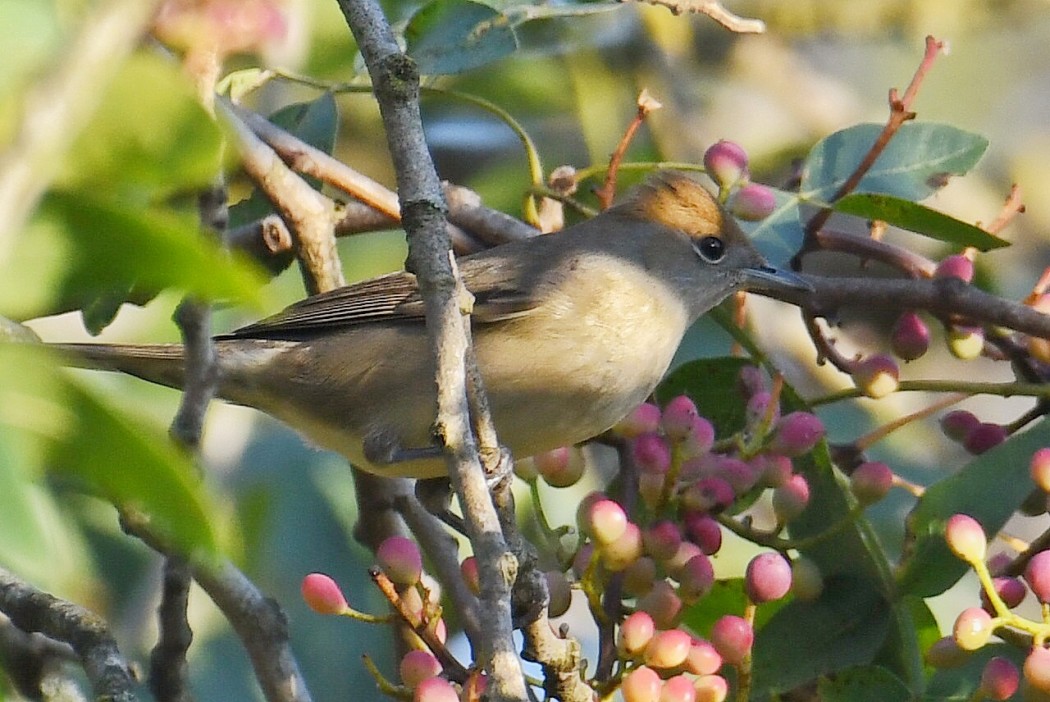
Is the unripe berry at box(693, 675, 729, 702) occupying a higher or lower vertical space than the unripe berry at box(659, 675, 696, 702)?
lower

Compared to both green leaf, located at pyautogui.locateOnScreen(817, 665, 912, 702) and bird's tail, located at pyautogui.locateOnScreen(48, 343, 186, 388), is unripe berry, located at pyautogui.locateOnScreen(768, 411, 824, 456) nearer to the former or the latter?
green leaf, located at pyautogui.locateOnScreen(817, 665, 912, 702)

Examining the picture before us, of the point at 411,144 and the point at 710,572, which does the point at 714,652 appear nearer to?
the point at 710,572

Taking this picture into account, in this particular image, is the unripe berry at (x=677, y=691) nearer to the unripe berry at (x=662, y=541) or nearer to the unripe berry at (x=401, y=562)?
the unripe berry at (x=662, y=541)

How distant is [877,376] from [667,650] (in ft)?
3.09

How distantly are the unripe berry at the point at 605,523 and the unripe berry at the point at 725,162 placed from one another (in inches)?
40.0

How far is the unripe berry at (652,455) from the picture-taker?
2.60 metres

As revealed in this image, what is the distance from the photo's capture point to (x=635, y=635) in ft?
7.35

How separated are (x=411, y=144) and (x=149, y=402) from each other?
7.97ft

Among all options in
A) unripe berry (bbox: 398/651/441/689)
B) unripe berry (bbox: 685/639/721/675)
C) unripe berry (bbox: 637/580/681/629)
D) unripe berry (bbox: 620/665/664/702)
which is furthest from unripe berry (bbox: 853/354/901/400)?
unripe berry (bbox: 398/651/441/689)

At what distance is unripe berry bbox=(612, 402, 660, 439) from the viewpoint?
2.85m

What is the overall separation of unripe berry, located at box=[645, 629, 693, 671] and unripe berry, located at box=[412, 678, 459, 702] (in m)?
0.34

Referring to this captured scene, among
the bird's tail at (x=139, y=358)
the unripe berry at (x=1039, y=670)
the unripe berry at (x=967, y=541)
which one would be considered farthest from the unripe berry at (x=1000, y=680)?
the bird's tail at (x=139, y=358)

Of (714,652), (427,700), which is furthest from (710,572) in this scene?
(427,700)

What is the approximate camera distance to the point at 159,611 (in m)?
2.53
